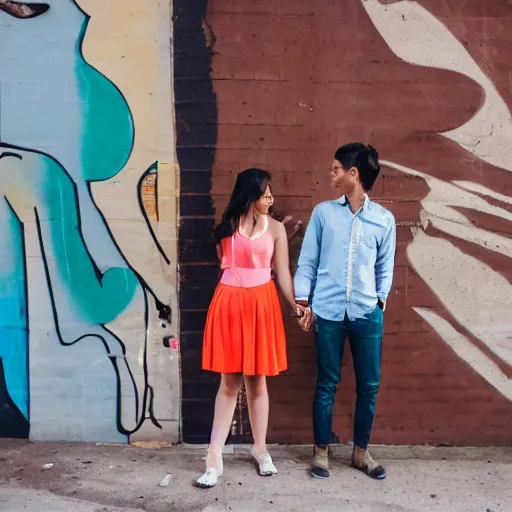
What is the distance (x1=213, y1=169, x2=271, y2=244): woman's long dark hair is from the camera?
3627mm

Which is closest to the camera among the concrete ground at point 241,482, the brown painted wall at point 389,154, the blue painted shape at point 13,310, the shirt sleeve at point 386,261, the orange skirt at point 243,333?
the concrete ground at point 241,482

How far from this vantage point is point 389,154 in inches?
159

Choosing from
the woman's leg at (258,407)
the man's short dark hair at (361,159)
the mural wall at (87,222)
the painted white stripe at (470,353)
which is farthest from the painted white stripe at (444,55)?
the woman's leg at (258,407)

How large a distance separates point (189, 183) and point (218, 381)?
3.93 ft

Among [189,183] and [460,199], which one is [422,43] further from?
[189,183]

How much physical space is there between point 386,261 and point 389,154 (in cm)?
71

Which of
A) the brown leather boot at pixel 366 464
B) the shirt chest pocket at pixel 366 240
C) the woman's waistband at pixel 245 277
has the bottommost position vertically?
the brown leather boot at pixel 366 464

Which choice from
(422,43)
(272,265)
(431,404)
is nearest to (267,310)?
(272,265)

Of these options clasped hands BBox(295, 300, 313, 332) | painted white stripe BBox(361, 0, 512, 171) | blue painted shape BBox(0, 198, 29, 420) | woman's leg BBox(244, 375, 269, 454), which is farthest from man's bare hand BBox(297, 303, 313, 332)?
blue painted shape BBox(0, 198, 29, 420)

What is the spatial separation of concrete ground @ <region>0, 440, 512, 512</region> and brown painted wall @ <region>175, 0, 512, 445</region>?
0.25m

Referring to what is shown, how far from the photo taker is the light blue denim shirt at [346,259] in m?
3.67

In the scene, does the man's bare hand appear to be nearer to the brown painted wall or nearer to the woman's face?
the brown painted wall

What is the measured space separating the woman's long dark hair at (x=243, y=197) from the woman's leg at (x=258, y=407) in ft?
2.68

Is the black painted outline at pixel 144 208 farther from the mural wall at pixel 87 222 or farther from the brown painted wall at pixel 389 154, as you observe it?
the brown painted wall at pixel 389 154
